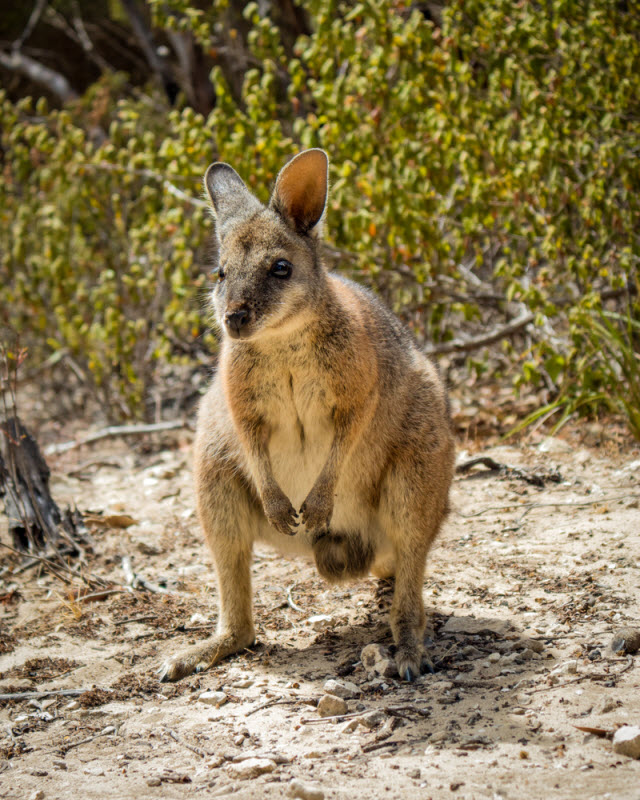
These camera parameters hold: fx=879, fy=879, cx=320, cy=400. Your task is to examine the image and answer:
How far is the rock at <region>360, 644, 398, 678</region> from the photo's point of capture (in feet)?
10.3

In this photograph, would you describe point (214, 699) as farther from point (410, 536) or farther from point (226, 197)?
point (226, 197)

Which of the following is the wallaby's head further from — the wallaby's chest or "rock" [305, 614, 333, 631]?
"rock" [305, 614, 333, 631]

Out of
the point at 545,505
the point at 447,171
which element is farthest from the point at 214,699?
the point at 447,171

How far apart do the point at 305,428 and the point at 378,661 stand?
35.8 inches

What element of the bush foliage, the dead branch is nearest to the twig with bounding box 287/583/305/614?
the bush foliage

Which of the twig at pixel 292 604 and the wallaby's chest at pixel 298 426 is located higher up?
the wallaby's chest at pixel 298 426

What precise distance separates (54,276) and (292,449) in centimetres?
435

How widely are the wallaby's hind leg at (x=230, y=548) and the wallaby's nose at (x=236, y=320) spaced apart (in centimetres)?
79

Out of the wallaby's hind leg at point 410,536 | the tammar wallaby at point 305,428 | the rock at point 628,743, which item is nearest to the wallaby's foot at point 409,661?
the tammar wallaby at point 305,428

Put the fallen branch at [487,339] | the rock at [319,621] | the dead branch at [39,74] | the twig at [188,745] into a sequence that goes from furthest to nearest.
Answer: the dead branch at [39,74] < the fallen branch at [487,339] < the rock at [319,621] < the twig at [188,745]

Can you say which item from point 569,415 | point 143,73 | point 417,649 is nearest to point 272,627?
point 417,649

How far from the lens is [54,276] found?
7148 millimetres

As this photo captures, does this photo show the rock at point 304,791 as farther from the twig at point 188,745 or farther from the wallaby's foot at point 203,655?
the wallaby's foot at point 203,655

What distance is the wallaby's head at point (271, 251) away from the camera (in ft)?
10.2
